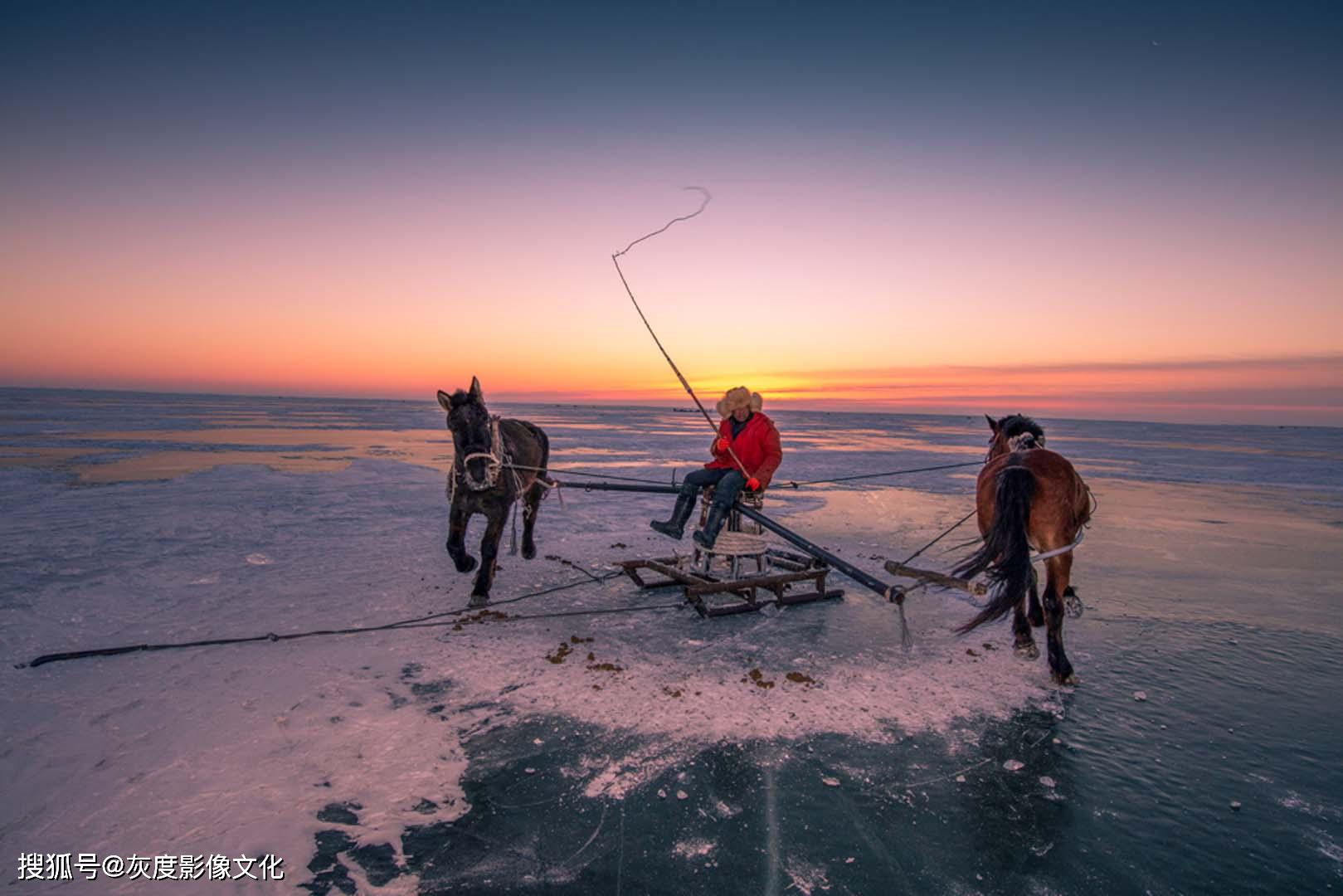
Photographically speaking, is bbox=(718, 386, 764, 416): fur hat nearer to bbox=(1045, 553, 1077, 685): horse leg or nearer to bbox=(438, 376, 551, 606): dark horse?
bbox=(438, 376, 551, 606): dark horse

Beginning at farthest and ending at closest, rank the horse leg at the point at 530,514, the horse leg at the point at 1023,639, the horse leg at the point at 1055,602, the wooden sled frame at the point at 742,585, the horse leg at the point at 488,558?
the horse leg at the point at 530,514
the horse leg at the point at 488,558
the wooden sled frame at the point at 742,585
the horse leg at the point at 1023,639
the horse leg at the point at 1055,602

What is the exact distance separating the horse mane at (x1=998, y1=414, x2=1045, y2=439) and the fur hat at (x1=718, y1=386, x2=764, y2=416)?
2.73 metres

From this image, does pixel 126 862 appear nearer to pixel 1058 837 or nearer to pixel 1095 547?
pixel 1058 837

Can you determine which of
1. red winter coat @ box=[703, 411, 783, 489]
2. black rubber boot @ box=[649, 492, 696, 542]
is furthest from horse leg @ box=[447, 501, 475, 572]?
red winter coat @ box=[703, 411, 783, 489]

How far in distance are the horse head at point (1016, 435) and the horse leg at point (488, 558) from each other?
572cm

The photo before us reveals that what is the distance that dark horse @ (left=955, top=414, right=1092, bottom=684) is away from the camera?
5242mm

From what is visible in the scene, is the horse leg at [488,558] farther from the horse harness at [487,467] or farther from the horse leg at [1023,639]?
the horse leg at [1023,639]

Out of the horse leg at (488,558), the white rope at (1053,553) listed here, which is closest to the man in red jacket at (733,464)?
the horse leg at (488,558)

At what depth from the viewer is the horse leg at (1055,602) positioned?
211 inches

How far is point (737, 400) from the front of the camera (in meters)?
7.02

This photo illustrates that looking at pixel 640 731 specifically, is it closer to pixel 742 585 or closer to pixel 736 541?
pixel 742 585

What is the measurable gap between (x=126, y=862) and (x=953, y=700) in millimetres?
5379

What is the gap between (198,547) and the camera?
8.83 meters

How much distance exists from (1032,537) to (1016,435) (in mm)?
1318
